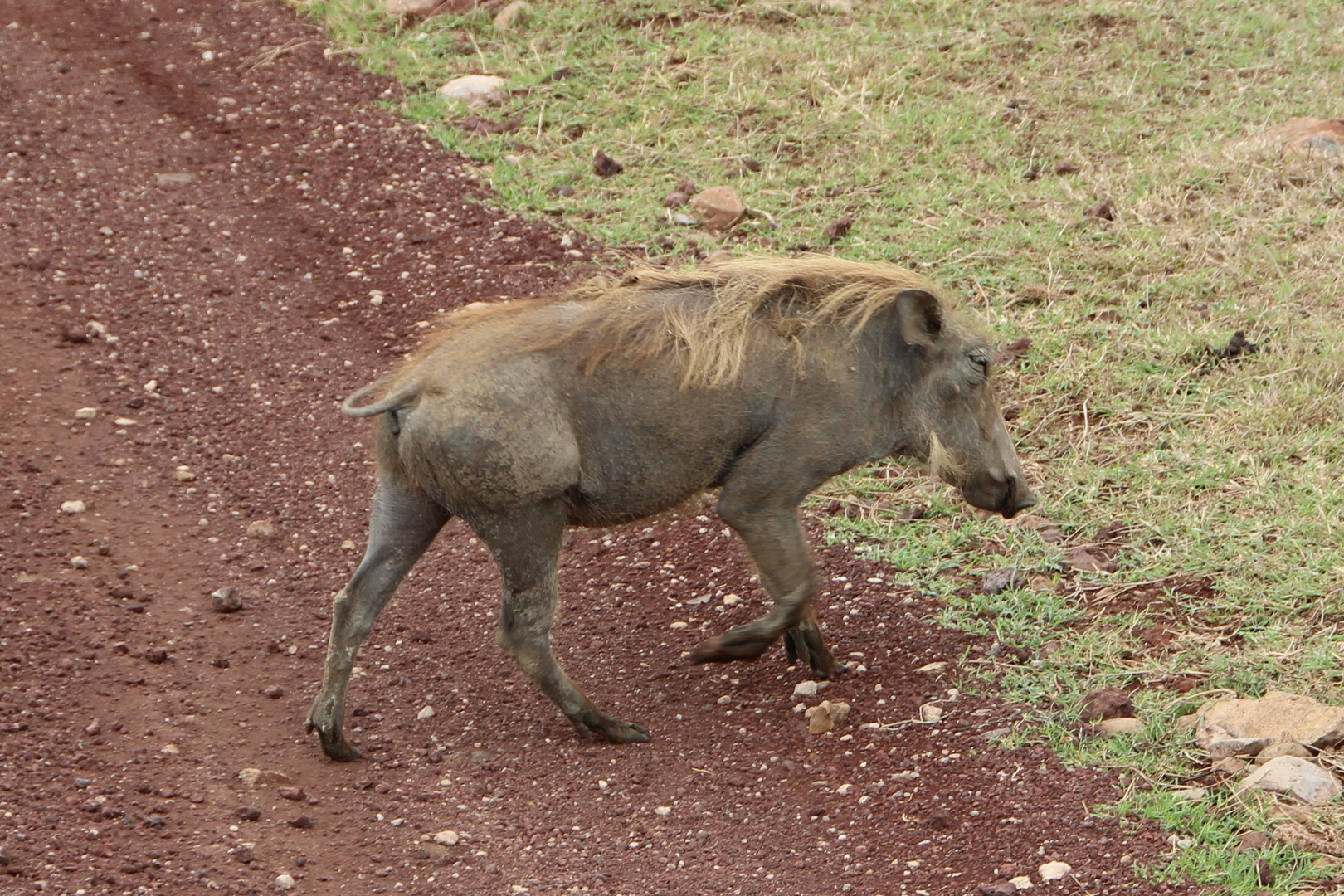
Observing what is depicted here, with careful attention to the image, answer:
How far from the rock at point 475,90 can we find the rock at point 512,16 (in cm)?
61

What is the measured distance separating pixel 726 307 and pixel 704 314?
0.21ft

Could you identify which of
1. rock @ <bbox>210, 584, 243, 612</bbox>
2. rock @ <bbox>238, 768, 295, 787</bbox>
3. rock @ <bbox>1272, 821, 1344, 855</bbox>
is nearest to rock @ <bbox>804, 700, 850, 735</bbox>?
rock @ <bbox>1272, 821, 1344, 855</bbox>

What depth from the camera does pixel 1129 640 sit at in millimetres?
4238

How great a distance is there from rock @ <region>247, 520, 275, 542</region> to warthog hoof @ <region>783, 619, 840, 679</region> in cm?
186

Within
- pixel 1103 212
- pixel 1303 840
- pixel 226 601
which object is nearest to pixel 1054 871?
pixel 1303 840

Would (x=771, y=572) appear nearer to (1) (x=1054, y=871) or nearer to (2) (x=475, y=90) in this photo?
(1) (x=1054, y=871)

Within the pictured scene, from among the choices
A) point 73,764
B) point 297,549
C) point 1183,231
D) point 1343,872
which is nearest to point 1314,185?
point 1183,231

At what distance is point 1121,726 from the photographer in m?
3.87

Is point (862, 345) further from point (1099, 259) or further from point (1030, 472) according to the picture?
point (1099, 259)

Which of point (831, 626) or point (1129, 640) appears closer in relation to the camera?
point (1129, 640)

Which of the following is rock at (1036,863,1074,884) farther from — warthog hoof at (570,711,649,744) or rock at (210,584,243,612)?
rock at (210,584,243,612)

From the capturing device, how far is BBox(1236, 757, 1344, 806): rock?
3469 millimetres

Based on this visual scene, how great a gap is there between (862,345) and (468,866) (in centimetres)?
173

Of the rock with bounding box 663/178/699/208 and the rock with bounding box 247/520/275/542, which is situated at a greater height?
the rock with bounding box 663/178/699/208
